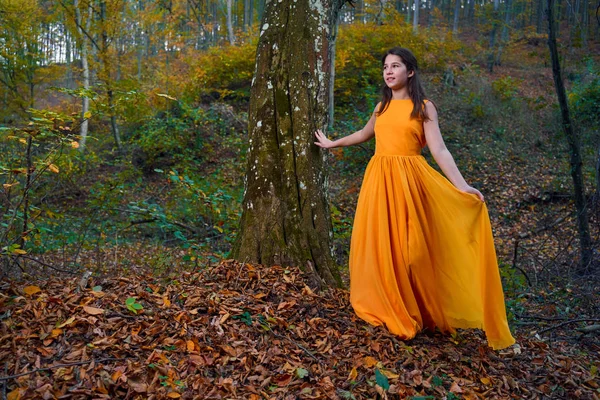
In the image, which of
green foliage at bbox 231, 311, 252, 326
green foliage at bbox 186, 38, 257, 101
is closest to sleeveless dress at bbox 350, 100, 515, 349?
green foliage at bbox 231, 311, 252, 326

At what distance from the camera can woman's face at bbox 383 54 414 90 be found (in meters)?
3.73

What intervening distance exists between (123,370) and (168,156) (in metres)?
10.7

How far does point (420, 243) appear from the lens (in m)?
3.58

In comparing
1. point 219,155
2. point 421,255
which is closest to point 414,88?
point 421,255

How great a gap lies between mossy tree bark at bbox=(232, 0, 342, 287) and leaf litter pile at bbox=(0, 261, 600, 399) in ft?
0.72

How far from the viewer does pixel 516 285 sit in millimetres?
5855

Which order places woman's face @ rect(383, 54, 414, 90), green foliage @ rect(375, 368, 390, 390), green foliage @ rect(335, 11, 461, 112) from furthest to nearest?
green foliage @ rect(335, 11, 461, 112) → woman's face @ rect(383, 54, 414, 90) → green foliage @ rect(375, 368, 390, 390)

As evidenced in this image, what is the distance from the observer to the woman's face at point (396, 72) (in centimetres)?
373

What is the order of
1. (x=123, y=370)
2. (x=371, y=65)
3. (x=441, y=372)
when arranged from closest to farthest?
(x=123, y=370), (x=441, y=372), (x=371, y=65)

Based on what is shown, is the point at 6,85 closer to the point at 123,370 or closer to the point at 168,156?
the point at 168,156

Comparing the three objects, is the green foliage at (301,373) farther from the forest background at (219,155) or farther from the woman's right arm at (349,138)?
the woman's right arm at (349,138)

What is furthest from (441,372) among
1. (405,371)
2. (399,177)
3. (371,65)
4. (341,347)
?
(371,65)

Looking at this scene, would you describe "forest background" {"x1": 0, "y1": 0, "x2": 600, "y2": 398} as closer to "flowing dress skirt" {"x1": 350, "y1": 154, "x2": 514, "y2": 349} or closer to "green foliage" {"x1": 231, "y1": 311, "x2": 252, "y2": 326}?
"green foliage" {"x1": 231, "y1": 311, "x2": 252, "y2": 326}

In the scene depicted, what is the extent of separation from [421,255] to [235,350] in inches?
61.8
